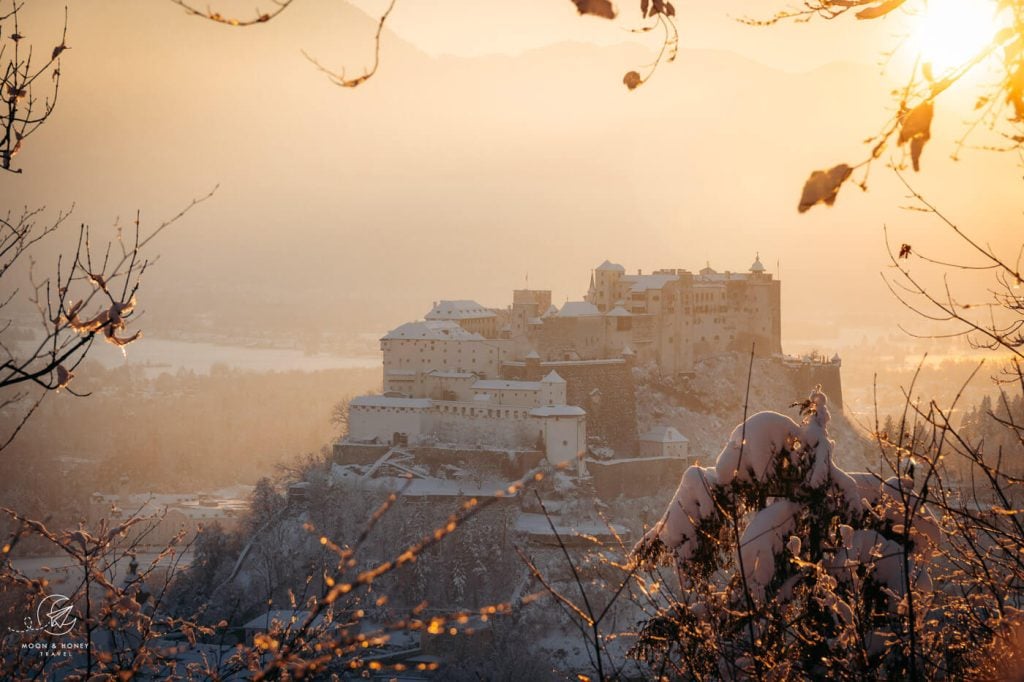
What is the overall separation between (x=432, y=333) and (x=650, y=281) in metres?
10.1

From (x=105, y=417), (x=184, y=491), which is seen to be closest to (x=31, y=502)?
(x=184, y=491)

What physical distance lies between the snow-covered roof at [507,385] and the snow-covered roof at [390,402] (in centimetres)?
185

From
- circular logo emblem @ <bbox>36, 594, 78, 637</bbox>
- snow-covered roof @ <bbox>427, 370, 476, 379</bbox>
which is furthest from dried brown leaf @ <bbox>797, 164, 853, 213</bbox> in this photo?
snow-covered roof @ <bbox>427, 370, 476, 379</bbox>

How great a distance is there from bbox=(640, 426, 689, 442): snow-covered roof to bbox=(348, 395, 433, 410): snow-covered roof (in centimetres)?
847

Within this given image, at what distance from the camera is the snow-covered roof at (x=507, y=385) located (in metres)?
33.0

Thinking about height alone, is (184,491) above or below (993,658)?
below

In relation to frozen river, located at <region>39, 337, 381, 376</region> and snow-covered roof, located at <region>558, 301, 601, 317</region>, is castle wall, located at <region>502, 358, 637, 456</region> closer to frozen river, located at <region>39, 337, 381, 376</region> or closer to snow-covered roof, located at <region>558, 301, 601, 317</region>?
snow-covered roof, located at <region>558, 301, 601, 317</region>

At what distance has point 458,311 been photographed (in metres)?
38.1

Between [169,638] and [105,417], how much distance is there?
174 feet

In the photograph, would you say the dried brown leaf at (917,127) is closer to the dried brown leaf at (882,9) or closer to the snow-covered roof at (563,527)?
the dried brown leaf at (882,9)

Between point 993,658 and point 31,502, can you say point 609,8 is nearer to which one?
point 993,658

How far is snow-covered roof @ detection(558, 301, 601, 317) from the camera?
36.9 m

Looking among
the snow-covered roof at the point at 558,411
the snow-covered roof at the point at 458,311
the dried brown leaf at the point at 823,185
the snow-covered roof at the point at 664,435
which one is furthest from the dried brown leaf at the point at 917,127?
the snow-covered roof at the point at 458,311

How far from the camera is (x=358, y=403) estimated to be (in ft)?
111
